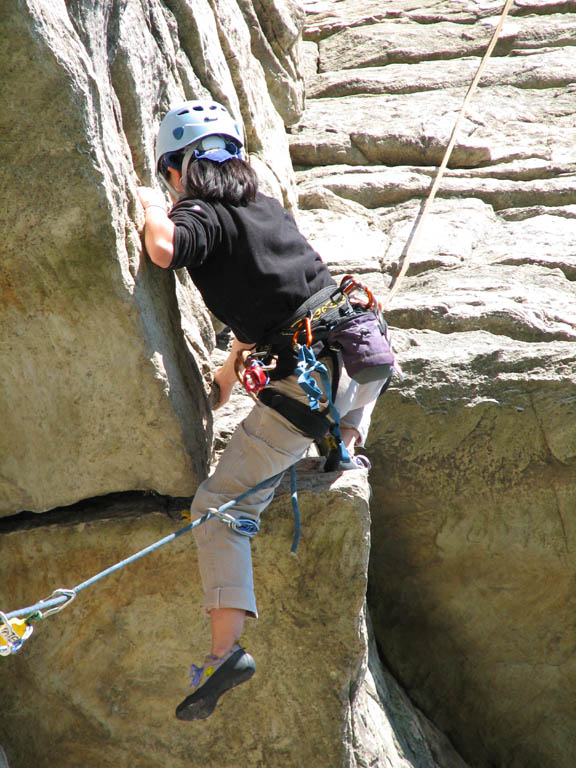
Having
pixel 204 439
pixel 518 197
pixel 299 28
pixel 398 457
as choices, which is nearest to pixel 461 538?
pixel 398 457

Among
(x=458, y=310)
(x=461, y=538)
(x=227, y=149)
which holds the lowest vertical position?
(x=461, y=538)

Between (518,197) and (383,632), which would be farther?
(518,197)

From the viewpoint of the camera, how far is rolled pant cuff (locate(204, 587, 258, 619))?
3.18m

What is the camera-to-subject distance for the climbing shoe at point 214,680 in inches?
119

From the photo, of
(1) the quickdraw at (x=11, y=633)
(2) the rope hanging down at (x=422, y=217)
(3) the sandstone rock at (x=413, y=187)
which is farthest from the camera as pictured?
(3) the sandstone rock at (x=413, y=187)

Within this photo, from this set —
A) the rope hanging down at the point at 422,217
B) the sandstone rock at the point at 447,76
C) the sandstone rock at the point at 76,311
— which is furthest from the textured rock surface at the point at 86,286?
the sandstone rock at the point at 447,76

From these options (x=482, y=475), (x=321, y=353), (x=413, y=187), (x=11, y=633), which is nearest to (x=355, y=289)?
(x=321, y=353)

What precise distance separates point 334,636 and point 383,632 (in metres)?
1.64

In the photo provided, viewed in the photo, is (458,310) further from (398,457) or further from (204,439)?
(204,439)

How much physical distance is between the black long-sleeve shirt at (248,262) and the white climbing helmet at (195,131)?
243mm

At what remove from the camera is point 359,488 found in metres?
3.71

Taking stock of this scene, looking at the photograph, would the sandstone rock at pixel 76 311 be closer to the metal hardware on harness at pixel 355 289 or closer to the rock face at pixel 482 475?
the metal hardware on harness at pixel 355 289

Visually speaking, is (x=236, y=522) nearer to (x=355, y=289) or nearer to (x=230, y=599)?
(x=230, y=599)

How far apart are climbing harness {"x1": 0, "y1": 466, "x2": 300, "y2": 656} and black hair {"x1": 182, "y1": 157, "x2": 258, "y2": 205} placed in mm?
1117
